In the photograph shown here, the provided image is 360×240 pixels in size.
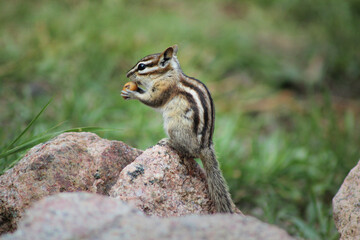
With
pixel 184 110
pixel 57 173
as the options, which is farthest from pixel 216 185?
pixel 57 173

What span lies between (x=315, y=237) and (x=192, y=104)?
2.05 meters

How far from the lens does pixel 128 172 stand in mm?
2797

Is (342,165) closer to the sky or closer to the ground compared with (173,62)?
closer to the ground

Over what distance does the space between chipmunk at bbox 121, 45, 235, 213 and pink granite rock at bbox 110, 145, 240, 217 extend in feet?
0.32

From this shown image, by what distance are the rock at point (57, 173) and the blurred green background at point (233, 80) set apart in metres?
0.51

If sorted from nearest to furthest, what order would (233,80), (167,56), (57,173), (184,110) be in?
(57,173)
(184,110)
(167,56)
(233,80)

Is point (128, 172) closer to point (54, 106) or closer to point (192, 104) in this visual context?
point (192, 104)

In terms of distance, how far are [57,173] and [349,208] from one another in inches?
82.2

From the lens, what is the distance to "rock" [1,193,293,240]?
196 cm

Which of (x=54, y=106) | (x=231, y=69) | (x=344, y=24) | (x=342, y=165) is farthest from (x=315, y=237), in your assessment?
(x=344, y=24)

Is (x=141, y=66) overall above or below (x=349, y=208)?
above

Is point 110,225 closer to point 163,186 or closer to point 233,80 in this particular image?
point 163,186

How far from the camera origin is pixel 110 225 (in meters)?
2.02

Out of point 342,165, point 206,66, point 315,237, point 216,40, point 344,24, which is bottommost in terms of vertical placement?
point 315,237
